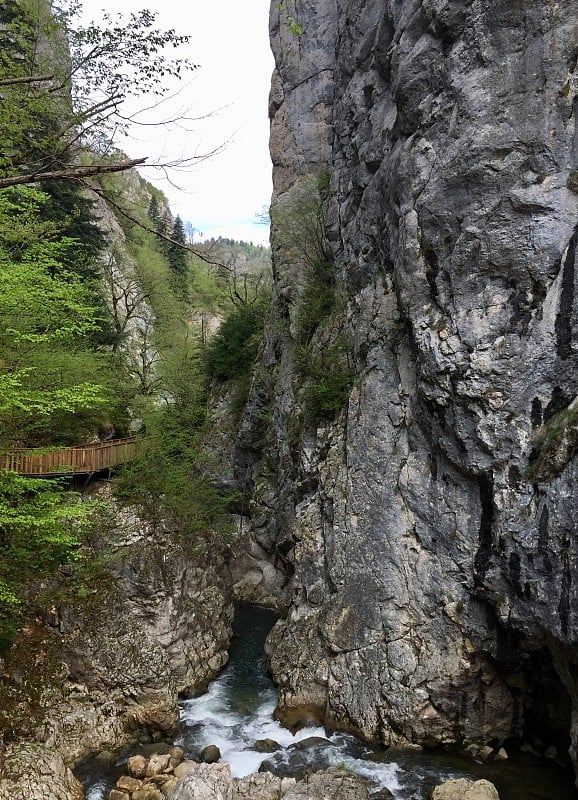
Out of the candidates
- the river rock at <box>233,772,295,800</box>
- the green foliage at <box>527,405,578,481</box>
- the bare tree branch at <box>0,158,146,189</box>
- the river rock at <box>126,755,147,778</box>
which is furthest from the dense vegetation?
the green foliage at <box>527,405,578,481</box>

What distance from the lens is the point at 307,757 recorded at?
1039cm

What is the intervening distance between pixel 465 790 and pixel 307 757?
307 cm

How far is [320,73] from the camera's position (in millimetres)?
24078

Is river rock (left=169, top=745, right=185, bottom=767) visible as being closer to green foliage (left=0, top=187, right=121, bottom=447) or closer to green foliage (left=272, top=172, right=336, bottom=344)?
green foliage (left=0, top=187, right=121, bottom=447)

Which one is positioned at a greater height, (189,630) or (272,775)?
(189,630)

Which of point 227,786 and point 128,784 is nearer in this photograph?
point 227,786

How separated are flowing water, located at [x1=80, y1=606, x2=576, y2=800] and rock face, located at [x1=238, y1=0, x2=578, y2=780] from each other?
508mm

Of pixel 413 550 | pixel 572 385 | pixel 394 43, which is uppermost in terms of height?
pixel 394 43

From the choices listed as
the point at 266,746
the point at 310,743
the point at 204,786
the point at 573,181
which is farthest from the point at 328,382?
the point at 204,786

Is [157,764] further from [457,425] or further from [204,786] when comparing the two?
[457,425]

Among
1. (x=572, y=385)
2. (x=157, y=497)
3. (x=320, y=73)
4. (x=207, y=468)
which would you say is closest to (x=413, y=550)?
(x=572, y=385)

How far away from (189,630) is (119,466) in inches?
→ 218

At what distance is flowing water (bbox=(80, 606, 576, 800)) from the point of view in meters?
9.41

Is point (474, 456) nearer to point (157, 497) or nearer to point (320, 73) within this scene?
point (157, 497)
